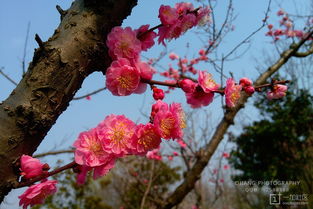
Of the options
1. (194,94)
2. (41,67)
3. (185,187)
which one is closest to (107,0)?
(41,67)

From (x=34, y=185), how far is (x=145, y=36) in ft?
2.22

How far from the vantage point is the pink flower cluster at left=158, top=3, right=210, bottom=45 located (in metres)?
1.09

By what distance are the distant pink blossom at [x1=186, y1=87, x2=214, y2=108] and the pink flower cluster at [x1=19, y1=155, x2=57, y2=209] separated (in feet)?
1.88

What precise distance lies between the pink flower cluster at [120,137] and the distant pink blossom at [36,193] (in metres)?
0.11

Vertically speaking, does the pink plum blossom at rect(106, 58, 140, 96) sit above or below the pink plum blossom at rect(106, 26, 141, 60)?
below

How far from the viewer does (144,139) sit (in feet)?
3.05

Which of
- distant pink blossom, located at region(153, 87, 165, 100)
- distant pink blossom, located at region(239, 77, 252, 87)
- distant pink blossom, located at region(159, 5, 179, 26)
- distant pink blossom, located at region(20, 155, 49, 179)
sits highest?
distant pink blossom, located at region(159, 5, 179, 26)

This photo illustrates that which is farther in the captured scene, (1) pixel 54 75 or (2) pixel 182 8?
(2) pixel 182 8

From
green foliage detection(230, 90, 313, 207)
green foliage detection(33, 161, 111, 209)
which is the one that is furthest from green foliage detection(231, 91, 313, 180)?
green foliage detection(33, 161, 111, 209)

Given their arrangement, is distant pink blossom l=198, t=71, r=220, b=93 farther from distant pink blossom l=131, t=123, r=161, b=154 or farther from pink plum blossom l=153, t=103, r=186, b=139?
distant pink blossom l=131, t=123, r=161, b=154

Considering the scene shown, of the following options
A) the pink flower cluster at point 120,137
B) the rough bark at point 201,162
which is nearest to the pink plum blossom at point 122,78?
the pink flower cluster at point 120,137

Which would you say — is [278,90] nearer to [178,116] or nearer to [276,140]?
[178,116]

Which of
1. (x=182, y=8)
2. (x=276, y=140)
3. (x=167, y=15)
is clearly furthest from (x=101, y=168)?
(x=276, y=140)

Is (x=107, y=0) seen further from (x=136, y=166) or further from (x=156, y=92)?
(x=136, y=166)
